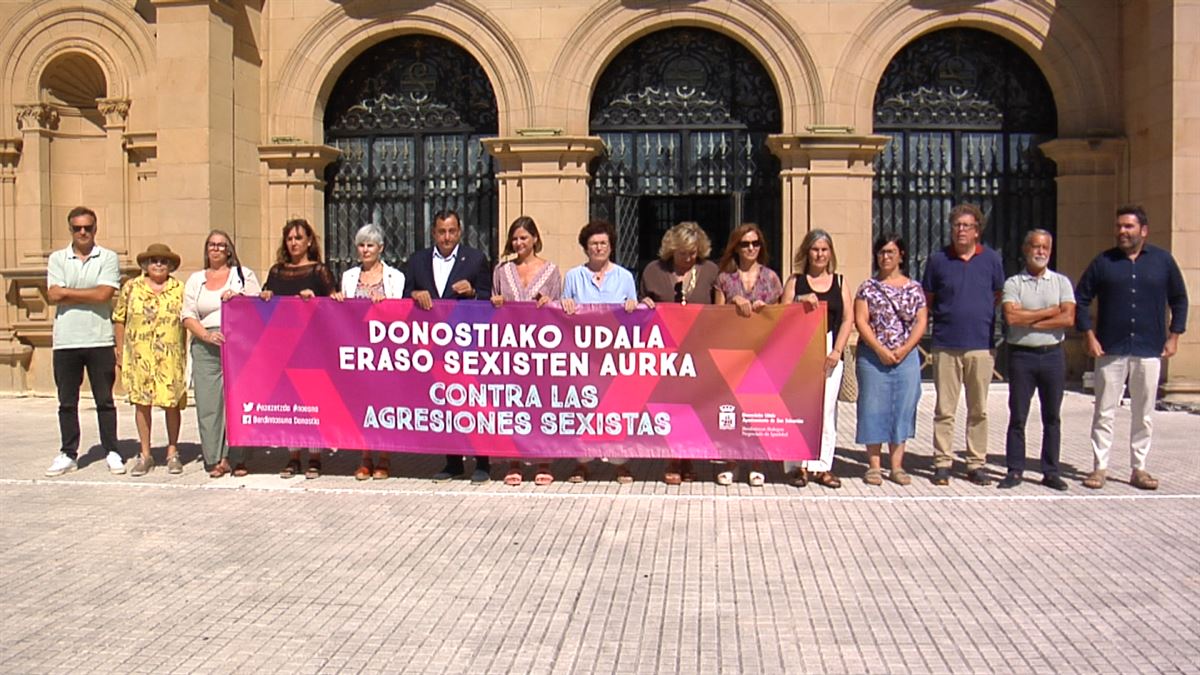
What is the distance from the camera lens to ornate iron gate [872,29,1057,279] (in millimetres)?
12953

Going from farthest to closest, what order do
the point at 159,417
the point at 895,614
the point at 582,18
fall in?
the point at 582,18 < the point at 159,417 < the point at 895,614

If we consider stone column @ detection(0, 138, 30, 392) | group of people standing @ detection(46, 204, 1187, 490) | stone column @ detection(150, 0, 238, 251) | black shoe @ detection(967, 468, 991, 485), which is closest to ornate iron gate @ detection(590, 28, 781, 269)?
stone column @ detection(150, 0, 238, 251)

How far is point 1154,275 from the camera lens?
24.0ft

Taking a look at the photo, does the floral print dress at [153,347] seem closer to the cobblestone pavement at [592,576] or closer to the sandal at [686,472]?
the cobblestone pavement at [592,576]

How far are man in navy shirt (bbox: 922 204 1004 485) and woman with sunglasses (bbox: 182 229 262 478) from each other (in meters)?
5.19

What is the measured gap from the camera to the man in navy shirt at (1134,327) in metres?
7.31

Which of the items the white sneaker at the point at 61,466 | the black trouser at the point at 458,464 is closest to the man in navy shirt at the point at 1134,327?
the black trouser at the point at 458,464

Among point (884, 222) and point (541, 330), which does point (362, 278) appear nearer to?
point (541, 330)

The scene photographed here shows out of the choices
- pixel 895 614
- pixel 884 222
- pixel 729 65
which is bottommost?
pixel 895 614

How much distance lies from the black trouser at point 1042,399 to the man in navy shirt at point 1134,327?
0.26m

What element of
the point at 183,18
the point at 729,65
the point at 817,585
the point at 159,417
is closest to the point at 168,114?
the point at 183,18

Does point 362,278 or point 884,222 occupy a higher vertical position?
point 884,222

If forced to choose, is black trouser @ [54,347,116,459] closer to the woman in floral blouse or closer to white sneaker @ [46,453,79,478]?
white sneaker @ [46,453,79,478]

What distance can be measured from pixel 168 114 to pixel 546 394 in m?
7.00
